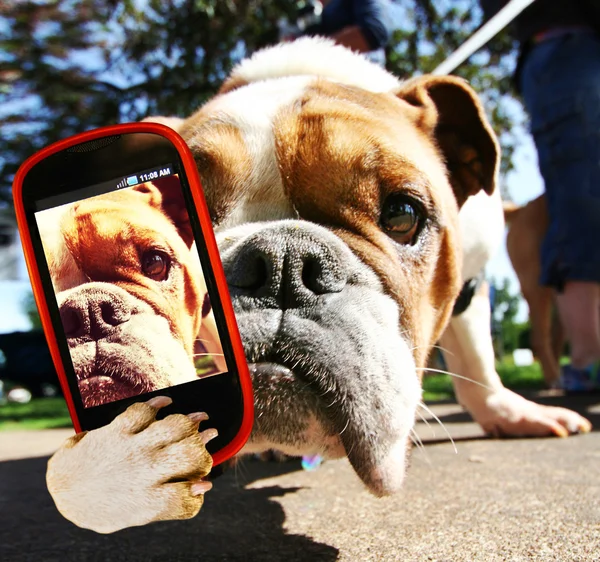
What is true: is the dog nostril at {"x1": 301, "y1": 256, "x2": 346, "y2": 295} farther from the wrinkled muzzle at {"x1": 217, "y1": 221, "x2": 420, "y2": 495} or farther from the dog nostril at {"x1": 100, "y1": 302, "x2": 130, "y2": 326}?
the dog nostril at {"x1": 100, "y1": 302, "x2": 130, "y2": 326}

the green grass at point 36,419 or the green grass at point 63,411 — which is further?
the green grass at point 63,411

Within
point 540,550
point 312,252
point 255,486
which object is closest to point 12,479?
point 255,486

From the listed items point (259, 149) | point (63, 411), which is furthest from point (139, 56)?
point (259, 149)

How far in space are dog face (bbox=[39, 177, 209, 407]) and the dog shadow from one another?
447mm

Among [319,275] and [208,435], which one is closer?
[208,435]

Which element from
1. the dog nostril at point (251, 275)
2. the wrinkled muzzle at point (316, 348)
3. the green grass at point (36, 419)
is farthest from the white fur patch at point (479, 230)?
the green grass at point (36, 419)

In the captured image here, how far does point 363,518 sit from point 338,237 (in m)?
0.66

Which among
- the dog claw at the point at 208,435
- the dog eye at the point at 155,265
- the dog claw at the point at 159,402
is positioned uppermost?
the dog eye at the point at 155,265

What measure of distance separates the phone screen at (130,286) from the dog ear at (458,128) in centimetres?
95

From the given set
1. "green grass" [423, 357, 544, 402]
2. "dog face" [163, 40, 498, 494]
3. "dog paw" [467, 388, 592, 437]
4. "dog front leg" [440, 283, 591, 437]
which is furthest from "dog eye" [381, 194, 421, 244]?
"green grass" [423, 357, 544, 402]

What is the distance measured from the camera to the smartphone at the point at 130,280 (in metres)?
1.00

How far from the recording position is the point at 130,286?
101 cm

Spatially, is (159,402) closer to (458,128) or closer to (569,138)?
(458,128)

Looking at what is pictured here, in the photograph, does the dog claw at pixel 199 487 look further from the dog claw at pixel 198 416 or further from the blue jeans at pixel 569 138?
the blue jeans at pixel 569 138
